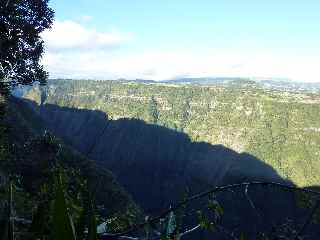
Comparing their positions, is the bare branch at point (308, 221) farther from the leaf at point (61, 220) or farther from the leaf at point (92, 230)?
the leaf at point (61, 220)

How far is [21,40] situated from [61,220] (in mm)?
18211

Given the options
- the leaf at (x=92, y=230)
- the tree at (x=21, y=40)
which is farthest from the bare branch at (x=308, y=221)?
the tree at (x=21, y=40)

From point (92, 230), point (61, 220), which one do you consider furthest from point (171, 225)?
point (61, 220)

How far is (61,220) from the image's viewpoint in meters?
1.30

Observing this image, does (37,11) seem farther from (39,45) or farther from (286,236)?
(286,236)

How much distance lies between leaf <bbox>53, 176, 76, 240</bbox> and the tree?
50.3ft

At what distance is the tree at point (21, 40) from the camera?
1683 centimetres

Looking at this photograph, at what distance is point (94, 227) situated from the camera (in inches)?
63.2

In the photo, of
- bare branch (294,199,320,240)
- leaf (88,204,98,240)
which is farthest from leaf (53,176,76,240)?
bare branch (294,199,320,240)

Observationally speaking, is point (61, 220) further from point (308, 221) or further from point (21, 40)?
point (21, 40)

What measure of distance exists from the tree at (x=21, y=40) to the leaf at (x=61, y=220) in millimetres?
15327

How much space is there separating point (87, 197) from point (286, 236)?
1227 millimetres

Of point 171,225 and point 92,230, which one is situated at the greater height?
point 92,230

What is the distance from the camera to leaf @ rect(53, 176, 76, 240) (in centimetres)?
130
